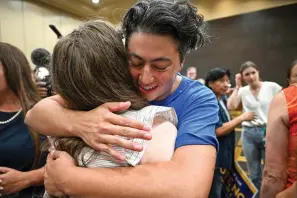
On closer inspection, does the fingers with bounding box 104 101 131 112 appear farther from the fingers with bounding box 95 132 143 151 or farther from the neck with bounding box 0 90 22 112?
the neck with bounding box 0 90 22 112

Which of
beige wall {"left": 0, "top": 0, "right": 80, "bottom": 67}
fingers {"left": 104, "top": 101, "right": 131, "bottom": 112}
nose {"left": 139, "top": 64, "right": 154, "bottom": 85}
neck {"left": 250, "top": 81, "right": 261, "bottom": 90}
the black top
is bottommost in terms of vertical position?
the black top

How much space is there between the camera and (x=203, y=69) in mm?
6086

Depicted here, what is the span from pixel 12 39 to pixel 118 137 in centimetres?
446

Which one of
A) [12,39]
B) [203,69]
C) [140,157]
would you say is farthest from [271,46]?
[140,157]

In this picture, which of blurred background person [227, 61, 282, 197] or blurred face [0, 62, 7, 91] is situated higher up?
blurred face [0, 62, 7, 91]

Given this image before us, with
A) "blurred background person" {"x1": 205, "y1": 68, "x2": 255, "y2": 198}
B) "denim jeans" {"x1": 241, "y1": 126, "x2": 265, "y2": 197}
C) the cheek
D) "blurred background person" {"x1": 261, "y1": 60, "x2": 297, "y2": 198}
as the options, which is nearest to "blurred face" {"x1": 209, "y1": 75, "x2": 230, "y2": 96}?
"blurred background person" {"x1": 205, "y1": 68, "x2": 255, "y2": 198}

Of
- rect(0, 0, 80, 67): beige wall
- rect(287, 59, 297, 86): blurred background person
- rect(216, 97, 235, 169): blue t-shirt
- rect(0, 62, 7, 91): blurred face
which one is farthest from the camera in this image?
rect(0, 0, 80, 67): beige wall

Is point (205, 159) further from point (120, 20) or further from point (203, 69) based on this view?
point (203, 69)

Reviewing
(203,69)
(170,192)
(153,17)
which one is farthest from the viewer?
(203,69)

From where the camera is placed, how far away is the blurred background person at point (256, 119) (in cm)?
278

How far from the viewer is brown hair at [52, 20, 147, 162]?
0.61 meters

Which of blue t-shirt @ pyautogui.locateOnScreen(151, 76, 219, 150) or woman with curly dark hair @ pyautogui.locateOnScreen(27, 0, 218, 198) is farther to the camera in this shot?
blue t-shirt @ pyautogui.locateOnScreen(151, 76, 219, 150)

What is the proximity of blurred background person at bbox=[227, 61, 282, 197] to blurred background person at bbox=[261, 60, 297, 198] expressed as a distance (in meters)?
1.84

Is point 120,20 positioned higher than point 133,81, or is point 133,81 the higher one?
point 120,20
